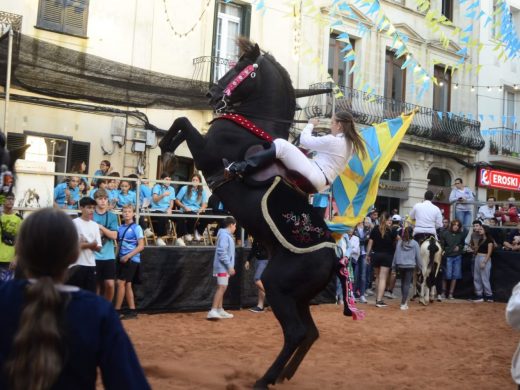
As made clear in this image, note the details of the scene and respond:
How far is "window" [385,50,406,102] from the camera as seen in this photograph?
23625 mm

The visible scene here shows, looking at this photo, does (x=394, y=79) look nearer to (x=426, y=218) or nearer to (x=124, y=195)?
(x=426, y=218)

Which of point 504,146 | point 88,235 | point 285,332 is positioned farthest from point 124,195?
point 504,146

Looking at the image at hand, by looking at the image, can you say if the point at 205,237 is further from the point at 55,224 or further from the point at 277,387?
the point at 55,224

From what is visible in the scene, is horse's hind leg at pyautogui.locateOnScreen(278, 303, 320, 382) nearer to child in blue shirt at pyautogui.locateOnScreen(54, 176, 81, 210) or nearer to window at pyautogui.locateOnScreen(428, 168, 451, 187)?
child in blue shirt at pyautogui.locateOnScreen(54, 176, 81, 210)

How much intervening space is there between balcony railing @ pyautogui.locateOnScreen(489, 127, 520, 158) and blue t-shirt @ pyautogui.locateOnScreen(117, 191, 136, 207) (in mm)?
18344

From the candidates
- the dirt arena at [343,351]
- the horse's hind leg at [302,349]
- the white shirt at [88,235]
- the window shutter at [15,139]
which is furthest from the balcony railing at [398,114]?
the horse's hind leg at [302,349]

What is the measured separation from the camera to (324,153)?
6.25 metres

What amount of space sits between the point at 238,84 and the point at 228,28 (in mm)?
13288

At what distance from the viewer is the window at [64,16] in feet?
50.3

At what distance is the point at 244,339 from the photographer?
9156 millimetres

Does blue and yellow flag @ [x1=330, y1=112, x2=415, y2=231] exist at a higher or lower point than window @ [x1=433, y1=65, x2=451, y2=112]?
lower

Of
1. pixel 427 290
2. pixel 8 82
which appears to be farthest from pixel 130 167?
pixel 427 290

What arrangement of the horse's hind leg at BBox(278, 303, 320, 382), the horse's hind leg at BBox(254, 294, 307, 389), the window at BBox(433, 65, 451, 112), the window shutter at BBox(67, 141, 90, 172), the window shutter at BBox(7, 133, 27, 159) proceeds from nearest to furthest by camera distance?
the horse's hind leg at BBox(254, 294, 307, 389) < the horse's hind leg at BBox(278, 303, 320, 382) < the window shutter at BBox(7, 133, 27, 159) < the window shutter at BBox(67, 141, 90, 172) < the window at BBox(433, 65, 451, 112)

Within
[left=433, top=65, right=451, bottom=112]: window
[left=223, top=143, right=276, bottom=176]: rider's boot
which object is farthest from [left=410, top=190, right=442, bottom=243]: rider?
[left=433, top=65, right=451, bottom=112]: window
